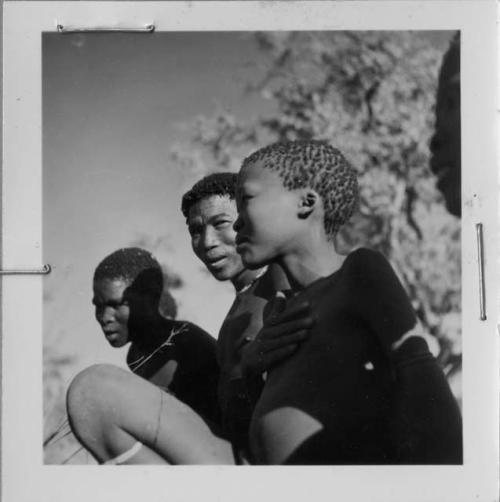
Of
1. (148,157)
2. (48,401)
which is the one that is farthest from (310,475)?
(148,157)

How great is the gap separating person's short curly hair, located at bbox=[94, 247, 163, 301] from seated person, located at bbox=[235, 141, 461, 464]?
220mm

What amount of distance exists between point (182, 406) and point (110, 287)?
1.12 feet

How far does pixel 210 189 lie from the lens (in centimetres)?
245

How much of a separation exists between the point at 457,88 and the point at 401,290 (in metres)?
0.51

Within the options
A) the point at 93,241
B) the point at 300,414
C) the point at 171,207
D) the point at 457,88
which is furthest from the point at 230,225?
the point at 457,88

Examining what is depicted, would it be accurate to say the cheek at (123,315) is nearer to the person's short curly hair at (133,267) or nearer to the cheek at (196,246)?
the person's short curly hair at (133,267)

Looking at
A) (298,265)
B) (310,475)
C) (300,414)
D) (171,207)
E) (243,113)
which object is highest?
(243,113)

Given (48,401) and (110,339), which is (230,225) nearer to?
(110,339)

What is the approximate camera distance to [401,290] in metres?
2.41

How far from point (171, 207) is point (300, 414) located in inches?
23.2

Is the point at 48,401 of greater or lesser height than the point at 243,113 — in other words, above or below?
below

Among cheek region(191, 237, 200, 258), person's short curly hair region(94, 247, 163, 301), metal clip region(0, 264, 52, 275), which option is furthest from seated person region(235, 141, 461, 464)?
metal clip region(0, 264, 52, 275)

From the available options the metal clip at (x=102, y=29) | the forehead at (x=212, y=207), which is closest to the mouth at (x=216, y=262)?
the forehead at (x=212, y=207)

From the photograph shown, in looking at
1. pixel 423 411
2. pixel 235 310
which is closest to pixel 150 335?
pixel 235 310
